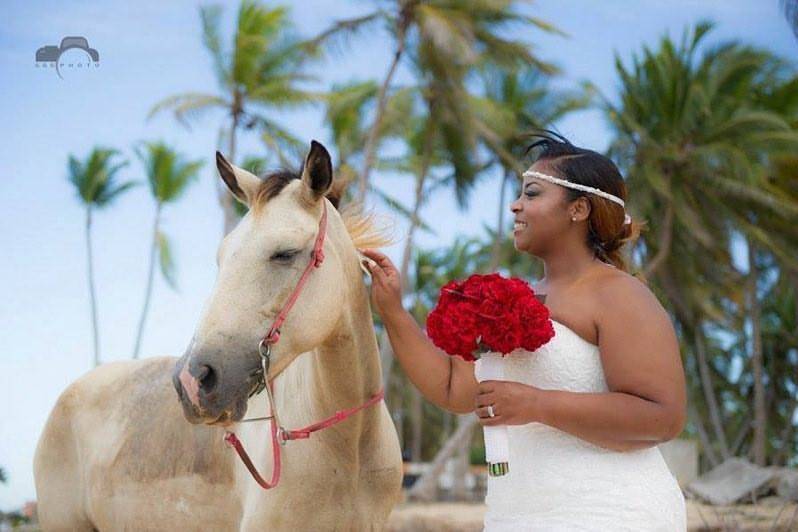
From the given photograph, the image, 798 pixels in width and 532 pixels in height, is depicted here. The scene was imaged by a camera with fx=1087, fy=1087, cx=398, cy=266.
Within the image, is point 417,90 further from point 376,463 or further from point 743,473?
point 376,463

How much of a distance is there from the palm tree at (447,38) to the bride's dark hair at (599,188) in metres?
21.2

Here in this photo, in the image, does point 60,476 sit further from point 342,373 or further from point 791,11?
point 791,11

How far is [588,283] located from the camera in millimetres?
2914

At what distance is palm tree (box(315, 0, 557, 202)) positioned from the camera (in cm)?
2550

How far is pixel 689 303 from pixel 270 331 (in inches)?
1137

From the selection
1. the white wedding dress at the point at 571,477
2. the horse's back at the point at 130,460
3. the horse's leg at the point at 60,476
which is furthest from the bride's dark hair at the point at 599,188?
the horse's leg at the point at 60,476

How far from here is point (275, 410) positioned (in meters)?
3.82

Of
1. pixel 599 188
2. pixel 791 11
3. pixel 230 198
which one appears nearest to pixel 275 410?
pixel 599 188

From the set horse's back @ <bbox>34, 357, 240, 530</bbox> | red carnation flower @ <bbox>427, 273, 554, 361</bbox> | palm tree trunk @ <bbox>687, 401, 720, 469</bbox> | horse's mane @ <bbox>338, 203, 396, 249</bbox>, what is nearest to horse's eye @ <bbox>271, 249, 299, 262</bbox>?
horse's mane @ <bbox>338, 203, 396, 249</bbox>

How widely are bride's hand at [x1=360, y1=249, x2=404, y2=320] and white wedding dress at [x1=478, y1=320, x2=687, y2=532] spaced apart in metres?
0.77

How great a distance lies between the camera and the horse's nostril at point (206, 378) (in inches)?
129

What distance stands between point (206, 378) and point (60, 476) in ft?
10.1

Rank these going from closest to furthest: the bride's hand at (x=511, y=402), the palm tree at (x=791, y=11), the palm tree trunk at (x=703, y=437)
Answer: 1. the bride's hand at (x=511, y=402)
2. the palm tree at (x=791, y=11)
3. the palm tree trunk at (x=703, y=437)

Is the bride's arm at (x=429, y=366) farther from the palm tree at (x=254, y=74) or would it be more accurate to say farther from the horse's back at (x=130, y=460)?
the palm tree at (x=254, y=74)
